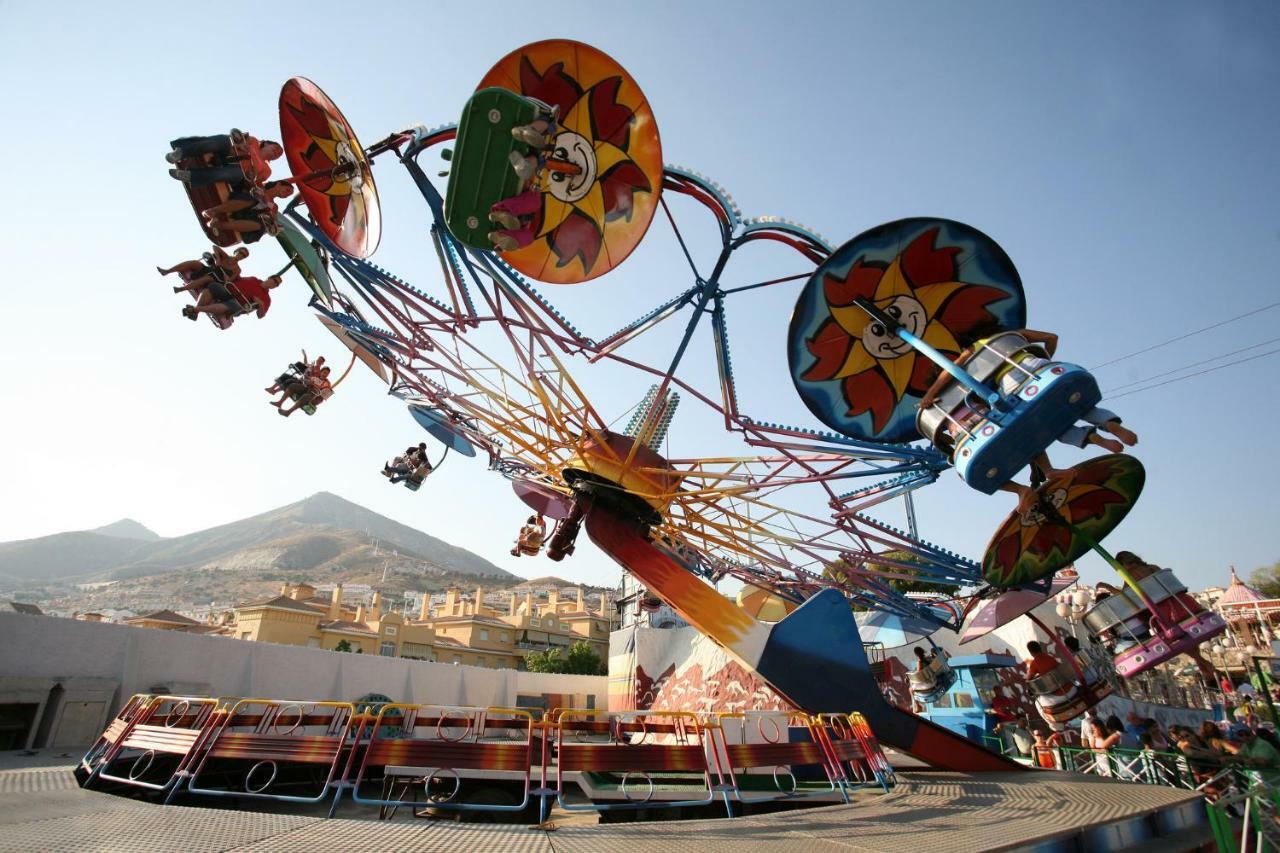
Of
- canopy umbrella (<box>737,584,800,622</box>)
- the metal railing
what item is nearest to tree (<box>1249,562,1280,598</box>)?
canopy umbrella (<box>737,584,800,622</box>)

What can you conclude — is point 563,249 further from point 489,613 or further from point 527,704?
point 489,613

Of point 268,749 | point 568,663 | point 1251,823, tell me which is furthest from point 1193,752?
point 568,663

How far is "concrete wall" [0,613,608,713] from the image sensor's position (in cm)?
1405

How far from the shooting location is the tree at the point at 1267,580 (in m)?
67.8

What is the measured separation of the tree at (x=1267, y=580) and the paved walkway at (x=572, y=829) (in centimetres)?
8695

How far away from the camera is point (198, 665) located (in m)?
17.8

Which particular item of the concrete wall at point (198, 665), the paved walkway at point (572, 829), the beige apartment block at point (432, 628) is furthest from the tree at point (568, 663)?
the paved walkway at point (572, 829)

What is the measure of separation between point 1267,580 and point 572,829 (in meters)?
96.3

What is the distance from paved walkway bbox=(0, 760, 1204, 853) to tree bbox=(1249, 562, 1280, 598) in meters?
86.9

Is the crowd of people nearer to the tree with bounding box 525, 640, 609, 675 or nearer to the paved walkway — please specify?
the paved walkway

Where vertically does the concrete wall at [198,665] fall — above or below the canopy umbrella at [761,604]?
below

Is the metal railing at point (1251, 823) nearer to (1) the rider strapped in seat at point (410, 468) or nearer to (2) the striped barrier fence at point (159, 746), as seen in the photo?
(2) the striped barrier fence at point (159, 746)

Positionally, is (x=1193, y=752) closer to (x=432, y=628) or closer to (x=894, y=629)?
(x=894, y=629)

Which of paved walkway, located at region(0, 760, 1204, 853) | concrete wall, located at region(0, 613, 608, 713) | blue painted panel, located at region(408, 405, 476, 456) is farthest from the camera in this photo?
blue painted panel, located at region(408, 405, 476, 456)
